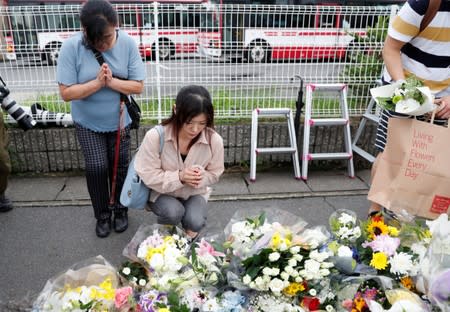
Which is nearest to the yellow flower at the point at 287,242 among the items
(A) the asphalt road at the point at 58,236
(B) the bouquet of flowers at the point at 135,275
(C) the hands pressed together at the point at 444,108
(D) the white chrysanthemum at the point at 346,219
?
(D) the white chrysanthemum at the point at 346,219

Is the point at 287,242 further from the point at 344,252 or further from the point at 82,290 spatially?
the point at 82,290

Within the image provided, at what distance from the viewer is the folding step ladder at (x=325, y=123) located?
157 inches

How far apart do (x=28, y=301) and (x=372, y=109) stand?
3707mm

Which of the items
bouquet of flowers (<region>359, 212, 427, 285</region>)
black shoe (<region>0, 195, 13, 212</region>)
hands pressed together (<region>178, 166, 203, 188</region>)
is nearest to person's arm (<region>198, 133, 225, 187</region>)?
hands pressed together (<region>178, 166, 203, 188</region>)

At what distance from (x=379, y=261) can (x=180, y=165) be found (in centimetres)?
138

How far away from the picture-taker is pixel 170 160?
250cm

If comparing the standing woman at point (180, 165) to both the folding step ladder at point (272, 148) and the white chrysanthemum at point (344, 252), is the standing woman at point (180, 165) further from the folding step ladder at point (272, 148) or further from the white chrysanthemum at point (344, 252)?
the folding step ladder at point (272, 148)

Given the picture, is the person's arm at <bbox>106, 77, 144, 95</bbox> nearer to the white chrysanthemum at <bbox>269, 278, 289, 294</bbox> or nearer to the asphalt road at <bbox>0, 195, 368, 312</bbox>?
the asphalt road at <bbox>0, 195, 368, 312</bbox>

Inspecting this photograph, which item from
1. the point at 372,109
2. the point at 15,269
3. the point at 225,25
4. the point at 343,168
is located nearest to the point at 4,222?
the point at 15,269

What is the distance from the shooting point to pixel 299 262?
1451 mm

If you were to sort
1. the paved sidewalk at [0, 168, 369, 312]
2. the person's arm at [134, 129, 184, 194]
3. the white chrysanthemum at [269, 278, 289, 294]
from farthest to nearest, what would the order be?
the paved sidewalk at [0, 168, 369, 312]
the person's arm at [134, 129, 184, 194]
the white chrysanthemum at [269, 278, 289, 294]

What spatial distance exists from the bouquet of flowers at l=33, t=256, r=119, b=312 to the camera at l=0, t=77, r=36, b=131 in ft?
7.68

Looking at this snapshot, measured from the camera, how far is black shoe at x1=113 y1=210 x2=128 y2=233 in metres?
3.18

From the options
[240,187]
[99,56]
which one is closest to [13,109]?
[99,56]
